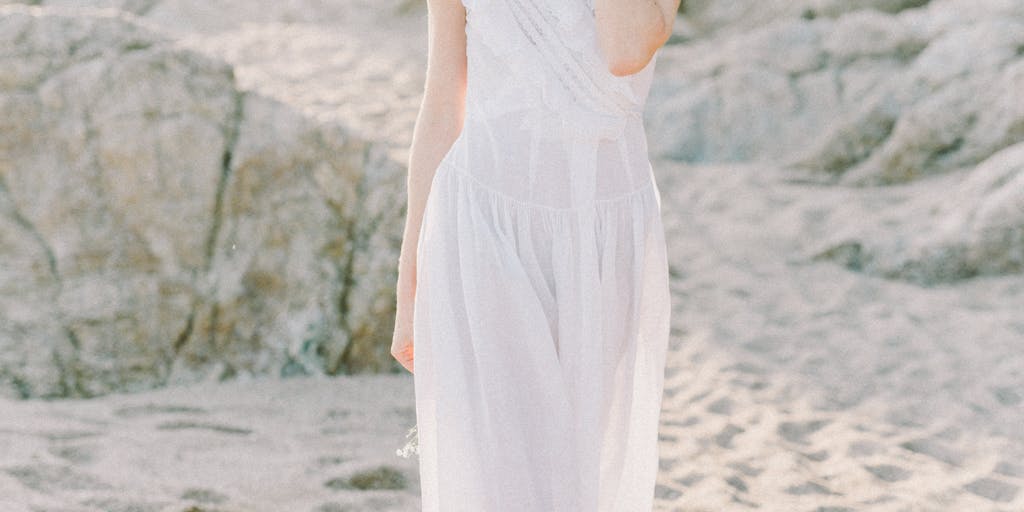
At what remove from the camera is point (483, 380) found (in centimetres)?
144

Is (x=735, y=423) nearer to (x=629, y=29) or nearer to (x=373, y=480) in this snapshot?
(x=373, y=480)

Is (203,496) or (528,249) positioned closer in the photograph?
(528,249)

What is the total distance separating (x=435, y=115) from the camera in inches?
60.0

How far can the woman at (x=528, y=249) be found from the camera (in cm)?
140

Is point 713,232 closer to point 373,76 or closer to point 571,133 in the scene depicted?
point 373,76

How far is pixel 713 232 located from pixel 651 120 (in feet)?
5.68

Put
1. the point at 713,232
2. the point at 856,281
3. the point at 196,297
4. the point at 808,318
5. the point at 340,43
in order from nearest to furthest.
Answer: the point at 196,297 → the point at 808,318 → the point at 856,281 → the point at 713,232 → the point at 340,43

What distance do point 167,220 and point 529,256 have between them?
287 cm

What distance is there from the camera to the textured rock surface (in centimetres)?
389

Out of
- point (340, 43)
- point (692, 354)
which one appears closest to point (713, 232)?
point (692, 354)

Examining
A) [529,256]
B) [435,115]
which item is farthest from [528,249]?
[435,115]

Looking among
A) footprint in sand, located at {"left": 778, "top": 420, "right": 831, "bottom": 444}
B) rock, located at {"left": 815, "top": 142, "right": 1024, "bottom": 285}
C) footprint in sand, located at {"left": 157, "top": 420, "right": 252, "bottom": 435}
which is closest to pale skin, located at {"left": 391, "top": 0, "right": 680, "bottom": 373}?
footprint in sand, located at {"left": 157, "top": 420, "right": 252, "bottom": 435}

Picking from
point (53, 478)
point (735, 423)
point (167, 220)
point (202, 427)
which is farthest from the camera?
point (167, 220)

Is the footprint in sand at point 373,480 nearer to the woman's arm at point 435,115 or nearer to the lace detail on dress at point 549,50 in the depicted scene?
the woman's arm at point 435,115
